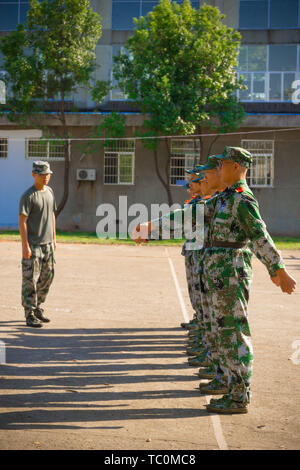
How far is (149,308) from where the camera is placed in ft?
33.0

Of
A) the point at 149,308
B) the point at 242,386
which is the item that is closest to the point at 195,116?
the point at 149,308

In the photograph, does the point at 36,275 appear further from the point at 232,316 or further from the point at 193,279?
the point at 232,316

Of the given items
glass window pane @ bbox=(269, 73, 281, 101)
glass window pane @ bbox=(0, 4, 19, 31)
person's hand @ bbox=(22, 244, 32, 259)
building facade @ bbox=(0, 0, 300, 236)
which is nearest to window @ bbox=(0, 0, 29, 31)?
glass window pane @ bbox=(0, 4, 19, 31)

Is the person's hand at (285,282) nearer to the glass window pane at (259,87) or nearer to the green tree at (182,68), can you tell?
the green tree at (182,68)

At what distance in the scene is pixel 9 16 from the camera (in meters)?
29.8

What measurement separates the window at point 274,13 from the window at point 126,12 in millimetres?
4338

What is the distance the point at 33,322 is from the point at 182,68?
752 inches

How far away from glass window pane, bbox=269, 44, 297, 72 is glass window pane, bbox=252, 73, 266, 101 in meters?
0.59

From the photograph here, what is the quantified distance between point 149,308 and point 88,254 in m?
8.35

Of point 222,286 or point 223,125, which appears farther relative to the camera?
point 223,125

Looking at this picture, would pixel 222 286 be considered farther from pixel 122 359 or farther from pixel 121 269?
pixel 121 269

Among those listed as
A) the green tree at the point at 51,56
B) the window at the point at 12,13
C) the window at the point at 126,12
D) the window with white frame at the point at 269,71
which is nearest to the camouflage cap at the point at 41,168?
the green tree at the point at 51,56

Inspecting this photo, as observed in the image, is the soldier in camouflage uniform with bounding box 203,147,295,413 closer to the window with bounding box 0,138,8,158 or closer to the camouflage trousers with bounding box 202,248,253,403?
the camouflage trousers with bounding box 202,248,253,403

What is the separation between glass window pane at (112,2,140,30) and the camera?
29125 mm
